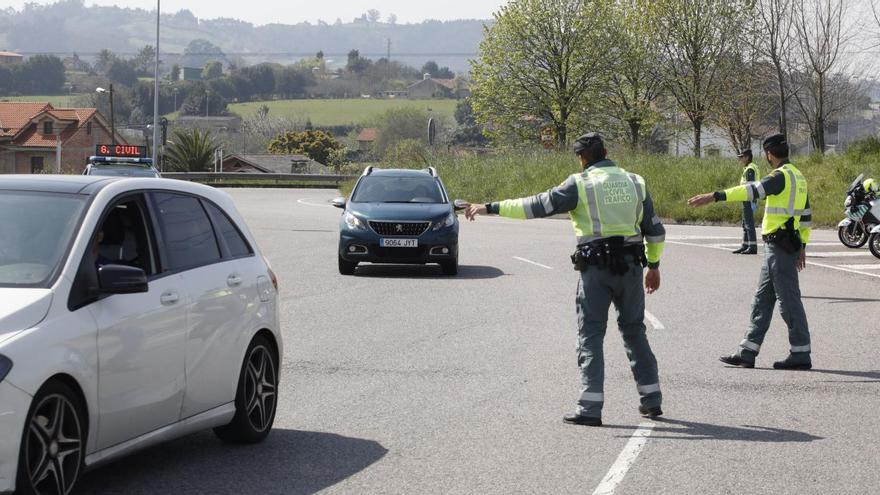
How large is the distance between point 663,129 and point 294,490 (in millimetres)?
68569

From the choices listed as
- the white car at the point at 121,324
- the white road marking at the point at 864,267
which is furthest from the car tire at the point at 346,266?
the white car at the point at 121,324

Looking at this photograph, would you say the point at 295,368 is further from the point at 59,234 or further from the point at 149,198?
the point at 59,234

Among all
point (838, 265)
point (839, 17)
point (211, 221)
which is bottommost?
point (838, 265)

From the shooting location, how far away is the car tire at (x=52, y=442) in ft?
18.2

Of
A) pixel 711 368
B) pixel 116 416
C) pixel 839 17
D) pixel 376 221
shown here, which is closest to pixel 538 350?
pixel 711 368

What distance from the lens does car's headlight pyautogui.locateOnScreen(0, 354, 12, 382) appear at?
534cm

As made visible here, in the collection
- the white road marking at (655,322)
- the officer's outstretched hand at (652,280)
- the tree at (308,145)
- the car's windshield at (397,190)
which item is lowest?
the tree at (308,145)

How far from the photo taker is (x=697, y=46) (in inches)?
2564

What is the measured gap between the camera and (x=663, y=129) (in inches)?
2899

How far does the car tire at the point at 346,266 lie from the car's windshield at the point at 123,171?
10545mm

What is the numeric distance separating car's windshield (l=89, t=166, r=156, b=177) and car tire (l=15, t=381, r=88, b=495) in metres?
23.8

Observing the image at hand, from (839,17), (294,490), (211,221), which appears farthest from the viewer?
(839,17)

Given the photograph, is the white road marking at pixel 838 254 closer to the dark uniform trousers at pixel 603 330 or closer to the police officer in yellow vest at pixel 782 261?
the police officer in yellow vest at pixel 782 261

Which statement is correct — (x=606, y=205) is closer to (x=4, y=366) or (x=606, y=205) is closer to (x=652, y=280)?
(x=652, y=280)
